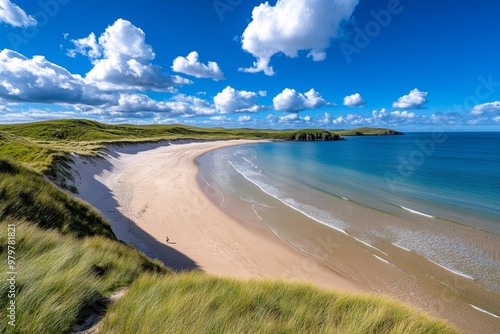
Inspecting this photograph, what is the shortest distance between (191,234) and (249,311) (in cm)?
1071

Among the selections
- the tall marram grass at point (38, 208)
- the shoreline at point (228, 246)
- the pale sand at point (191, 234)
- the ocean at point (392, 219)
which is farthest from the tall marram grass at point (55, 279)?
the ocean at point (392, 219)

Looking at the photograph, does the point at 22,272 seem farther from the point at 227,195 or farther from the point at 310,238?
the point at 227,195

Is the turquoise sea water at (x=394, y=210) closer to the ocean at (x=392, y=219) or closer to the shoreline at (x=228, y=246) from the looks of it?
the ocean at (x=392, y=219)

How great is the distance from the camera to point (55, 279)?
11.7 ft

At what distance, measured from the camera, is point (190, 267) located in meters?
10.4

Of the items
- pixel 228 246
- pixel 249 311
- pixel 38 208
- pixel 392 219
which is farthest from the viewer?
pixel 392 219

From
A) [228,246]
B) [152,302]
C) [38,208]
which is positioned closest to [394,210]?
[228,246]

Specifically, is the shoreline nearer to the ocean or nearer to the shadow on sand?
the shadow on sand

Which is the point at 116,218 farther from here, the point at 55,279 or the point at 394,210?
the point at 394,210

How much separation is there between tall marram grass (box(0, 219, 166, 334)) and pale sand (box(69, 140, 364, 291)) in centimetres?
591

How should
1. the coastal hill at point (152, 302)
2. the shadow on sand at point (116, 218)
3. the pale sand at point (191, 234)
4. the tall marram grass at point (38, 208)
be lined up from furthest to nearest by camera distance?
1. the shadow on sand at point (116, 218)
2. the pale sand at point (191, 234)
3. the tall marram grass at point (38, 208)
4. the coastal hill at point (152, 302)

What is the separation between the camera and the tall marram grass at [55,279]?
2.93 meters

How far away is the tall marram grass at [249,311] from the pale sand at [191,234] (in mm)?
4068

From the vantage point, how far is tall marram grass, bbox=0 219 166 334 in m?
2.93
